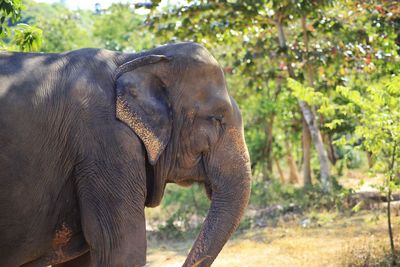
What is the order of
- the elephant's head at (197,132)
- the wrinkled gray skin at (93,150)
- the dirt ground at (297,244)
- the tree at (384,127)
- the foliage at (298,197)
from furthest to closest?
the foliage at (298,197)
the dirt ground at (297,244)
the tree at (384,127)
the elephant's head at (197,132)
the wrinkled gray skin at (93,150)

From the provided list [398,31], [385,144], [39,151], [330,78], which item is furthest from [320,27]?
[39,151]

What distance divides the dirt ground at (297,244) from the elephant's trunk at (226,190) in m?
3.21

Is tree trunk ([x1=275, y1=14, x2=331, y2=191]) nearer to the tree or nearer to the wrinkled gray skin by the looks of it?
the tree

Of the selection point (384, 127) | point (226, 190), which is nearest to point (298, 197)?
point (384, 127)

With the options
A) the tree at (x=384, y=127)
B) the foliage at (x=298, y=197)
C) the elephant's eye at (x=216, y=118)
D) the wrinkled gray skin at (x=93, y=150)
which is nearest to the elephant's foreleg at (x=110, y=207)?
the wrinkled gray skin at (x=93, y=150)

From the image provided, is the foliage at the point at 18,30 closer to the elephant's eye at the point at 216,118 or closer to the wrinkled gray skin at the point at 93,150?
the wrinkled gray skin at the point at 93,150

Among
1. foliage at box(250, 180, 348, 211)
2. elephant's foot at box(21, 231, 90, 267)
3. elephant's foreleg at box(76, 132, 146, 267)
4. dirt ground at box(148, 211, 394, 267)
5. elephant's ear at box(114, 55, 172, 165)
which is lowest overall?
foliage at box(250, 180, 348, 211)

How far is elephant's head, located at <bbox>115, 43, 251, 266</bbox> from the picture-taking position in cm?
492

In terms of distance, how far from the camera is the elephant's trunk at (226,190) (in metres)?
5.01

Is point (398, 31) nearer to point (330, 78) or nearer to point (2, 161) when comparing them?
point (330, 78)

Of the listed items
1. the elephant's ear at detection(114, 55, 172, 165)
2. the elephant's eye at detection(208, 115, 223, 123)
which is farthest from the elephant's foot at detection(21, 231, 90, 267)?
the elephant's eye at detection(208, 115, 223, 123)

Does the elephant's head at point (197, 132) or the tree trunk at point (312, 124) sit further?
the tree trunk at point (312, 124)

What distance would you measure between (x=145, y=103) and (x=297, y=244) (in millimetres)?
5442

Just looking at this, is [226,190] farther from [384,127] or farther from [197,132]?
[384,127]
